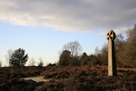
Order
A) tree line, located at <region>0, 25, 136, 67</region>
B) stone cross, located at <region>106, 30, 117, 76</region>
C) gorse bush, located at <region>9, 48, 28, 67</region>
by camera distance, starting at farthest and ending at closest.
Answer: gorse bush, located at <region>9, 48, 28, 67</region>
tree line, located at <region>0, 25, 136, 67</region>
stone cross, located at <region>106, 30, 117, 76</region>

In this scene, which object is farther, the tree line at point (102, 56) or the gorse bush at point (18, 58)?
the gorse bush at point (18, 58)

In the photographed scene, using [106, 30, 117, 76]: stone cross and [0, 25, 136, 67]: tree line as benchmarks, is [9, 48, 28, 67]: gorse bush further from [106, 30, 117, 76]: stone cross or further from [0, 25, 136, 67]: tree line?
[106, 30, 117, 76]: stone cross

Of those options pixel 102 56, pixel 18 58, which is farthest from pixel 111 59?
pixel 18 58

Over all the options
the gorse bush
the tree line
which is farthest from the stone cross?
the gorse bush

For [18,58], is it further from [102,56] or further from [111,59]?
[111,59]

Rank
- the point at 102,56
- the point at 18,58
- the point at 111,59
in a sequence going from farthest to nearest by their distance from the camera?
the point at 18,58 → the point at 102,56 → the point at 111,59

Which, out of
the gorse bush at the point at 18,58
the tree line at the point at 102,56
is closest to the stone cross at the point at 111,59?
the tree line at the point at 102,56

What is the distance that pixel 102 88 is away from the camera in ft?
41.4

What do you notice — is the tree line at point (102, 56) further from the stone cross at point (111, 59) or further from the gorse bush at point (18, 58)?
the stone cross at point (111, 59)

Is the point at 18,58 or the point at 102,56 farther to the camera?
the point at 18,58

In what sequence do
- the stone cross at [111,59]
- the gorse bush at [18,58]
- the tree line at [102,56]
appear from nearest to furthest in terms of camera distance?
the stone cross at [111,59] < the tree line at [102,56] < the gorse bush at [18,58]

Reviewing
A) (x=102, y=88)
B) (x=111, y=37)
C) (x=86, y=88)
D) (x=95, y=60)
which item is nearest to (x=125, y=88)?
(x=102, y=88)

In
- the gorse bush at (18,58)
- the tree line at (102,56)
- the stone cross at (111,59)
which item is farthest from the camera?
the gorse bush at (18,58)

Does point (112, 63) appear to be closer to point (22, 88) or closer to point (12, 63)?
point (22, 88)
